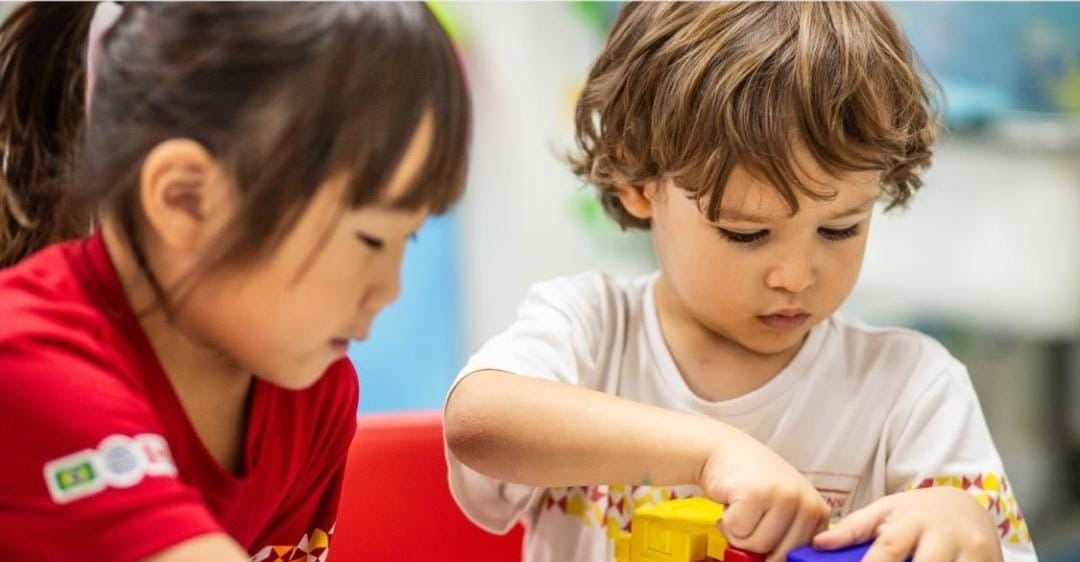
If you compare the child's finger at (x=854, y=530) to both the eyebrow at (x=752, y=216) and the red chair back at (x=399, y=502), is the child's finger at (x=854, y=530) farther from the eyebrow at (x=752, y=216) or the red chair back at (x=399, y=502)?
the red chair back at (x=399, y=502)

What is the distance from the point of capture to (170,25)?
0.45 m

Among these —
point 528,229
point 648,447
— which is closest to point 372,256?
point 648,447

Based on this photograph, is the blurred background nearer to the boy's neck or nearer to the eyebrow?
the boy's neck

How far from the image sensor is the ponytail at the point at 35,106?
54 cm

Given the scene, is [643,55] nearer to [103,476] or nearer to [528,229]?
[103,476]

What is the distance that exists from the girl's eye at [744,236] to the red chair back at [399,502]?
23 cm

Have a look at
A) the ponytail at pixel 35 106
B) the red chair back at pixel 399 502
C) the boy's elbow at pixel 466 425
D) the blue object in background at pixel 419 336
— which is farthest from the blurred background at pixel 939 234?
the ponytail at pixel 35 106

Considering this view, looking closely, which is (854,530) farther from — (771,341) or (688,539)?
(771,341)

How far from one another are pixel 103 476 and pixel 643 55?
0.41 meters

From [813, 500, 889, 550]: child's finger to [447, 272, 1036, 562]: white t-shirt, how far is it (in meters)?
0.15

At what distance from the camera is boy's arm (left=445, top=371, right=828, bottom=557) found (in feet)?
1.78

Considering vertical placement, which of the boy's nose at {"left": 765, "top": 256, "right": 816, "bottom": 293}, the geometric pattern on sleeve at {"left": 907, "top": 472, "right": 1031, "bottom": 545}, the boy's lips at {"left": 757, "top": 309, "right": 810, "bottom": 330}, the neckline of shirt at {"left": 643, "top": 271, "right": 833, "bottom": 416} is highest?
the boy's nose at {"left": 765, "top": 256, "right": 816, "bottom": 293}

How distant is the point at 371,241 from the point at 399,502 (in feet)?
1.12

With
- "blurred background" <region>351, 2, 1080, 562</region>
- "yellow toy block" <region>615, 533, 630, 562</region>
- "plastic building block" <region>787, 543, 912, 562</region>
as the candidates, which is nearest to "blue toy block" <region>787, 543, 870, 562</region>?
"plastic building block" <region>787, 543, 912, 562</region>
